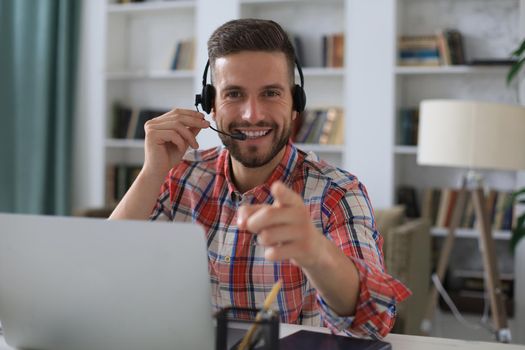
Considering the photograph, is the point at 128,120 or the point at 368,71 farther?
the point at 128,120

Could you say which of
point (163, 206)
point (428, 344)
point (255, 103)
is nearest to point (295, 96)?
point (255, 103)

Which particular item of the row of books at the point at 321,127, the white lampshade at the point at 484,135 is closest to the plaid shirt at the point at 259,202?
the white lampshade at the point at 484,135

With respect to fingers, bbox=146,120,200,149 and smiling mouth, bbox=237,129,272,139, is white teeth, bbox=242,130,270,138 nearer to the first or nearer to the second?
smiling mouth, bbox=237,129,272,139

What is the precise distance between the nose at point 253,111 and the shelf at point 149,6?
296cm

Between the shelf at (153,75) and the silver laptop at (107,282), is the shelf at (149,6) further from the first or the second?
the silver laptop at (107,282)

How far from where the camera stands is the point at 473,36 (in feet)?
12.6

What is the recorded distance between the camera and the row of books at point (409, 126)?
12.6 ft

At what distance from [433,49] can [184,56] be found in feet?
5.02

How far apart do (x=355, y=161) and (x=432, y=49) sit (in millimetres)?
733

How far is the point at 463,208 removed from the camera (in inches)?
143

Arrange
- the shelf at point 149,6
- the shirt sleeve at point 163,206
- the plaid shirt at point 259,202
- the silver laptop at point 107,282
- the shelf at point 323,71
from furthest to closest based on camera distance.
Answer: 1. the shelf at point 149,6
2. the shelf at point 323,71
3. the shirt sleeve at point 163,206
4. the plaid shirt at point 259,202
5. the silver laptop at point 107,282

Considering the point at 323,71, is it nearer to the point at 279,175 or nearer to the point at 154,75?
the point at 154,75

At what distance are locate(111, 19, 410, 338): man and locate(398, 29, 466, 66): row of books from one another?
97.4 inches

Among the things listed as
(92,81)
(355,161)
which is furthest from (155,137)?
(92,81)
